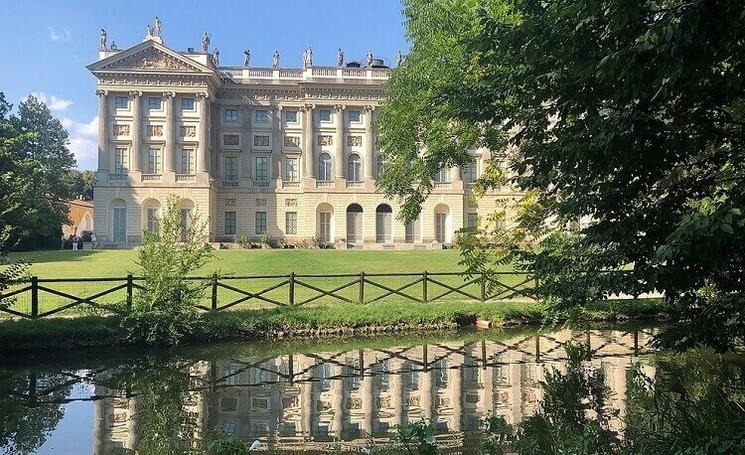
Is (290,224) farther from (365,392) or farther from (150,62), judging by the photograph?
(365,392)

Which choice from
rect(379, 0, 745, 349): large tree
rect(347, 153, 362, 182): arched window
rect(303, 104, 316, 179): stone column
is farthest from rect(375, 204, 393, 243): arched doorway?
rect(379, 0, 745, 349): large tree

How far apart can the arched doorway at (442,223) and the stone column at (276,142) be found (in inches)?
541

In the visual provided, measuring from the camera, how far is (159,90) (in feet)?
147

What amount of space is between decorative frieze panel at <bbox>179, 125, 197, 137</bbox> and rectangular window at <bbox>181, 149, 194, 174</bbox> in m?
1.27

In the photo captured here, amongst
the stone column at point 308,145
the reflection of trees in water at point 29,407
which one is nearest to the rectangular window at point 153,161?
the stone column at point 308,145

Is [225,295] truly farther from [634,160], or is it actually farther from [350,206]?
[350,206]

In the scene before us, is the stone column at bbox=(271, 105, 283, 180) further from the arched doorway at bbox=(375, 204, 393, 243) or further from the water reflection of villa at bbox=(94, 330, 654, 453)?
the water reflection of villa at bbox=(94, 330, 654, 453)

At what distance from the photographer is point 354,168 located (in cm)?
4925

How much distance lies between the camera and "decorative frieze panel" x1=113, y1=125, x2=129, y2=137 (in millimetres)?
44875

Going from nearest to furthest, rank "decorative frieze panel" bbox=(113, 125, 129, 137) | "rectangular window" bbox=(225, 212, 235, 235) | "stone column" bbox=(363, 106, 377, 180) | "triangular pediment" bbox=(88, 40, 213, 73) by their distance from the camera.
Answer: "triangular pediment" bbox=(88, 40, 213, 73)
"decorative frieze panel" bbox=(113, 125, 129, 137)
"rectangular window" bbox=(225, 212, 235, 235)
"stone column" bbox=(363, 106, 377, 180)

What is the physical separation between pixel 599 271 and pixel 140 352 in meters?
9.49

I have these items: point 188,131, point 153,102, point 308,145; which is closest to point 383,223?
point 308,145

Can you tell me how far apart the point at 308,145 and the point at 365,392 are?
1614 inches

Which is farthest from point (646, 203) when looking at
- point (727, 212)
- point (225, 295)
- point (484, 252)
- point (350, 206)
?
point (350, 206)
